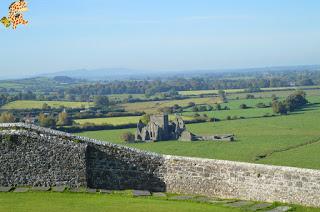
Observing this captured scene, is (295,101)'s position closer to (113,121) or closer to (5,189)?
(113,121)

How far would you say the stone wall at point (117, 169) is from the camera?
14766 mm

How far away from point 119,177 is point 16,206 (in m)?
4.34

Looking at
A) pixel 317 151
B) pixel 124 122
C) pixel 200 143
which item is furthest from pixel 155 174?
pixel 124 122

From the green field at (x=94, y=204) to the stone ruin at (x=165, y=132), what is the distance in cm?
4612

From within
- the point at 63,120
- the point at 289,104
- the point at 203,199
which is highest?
the point at 203,199

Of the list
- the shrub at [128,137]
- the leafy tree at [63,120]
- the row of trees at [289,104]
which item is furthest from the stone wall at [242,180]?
the row of trees at [289,104]

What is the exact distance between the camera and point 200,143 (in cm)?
5816

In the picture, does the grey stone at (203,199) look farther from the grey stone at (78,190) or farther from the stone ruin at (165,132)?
the stone ruin at (165,132)

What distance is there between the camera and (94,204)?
509 inches

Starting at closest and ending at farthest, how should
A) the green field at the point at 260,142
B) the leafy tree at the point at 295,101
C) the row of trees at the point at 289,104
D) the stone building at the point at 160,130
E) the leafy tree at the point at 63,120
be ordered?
the green field at the point at 260,142
the stone building at the point at 160,130
the leafy tree at the point at 63,120
the row of trees at the point at 289,104
the leafy tree at the point at 295,101

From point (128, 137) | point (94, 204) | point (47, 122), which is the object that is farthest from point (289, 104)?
point (94, 204)

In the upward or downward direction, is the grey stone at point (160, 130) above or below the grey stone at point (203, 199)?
below

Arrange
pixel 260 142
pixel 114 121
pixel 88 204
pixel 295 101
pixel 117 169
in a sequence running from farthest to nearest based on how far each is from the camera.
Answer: pixel 295 101 < pixel 114 121 < pixel 260 142 < pixel 117 169 < pixel 88 204

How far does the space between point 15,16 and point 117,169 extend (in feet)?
34.7
